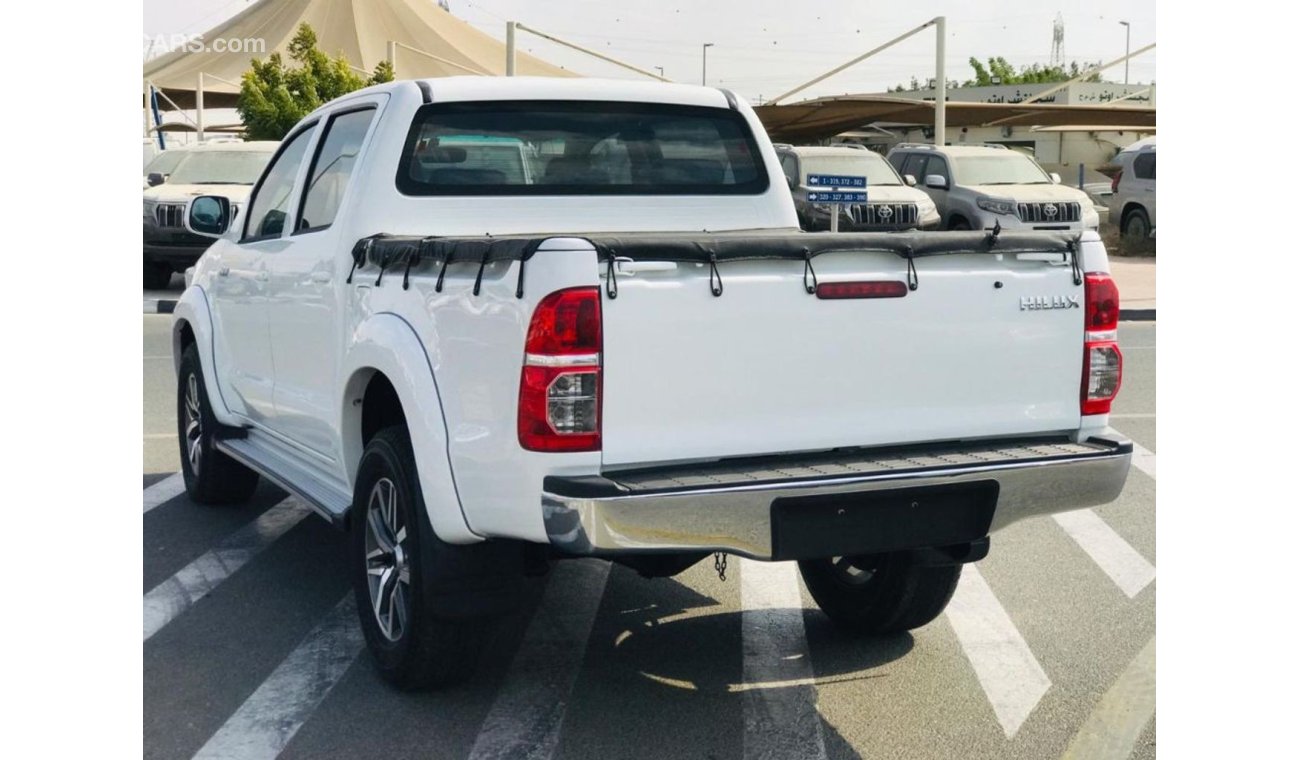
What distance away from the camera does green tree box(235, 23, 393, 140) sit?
1668 inches

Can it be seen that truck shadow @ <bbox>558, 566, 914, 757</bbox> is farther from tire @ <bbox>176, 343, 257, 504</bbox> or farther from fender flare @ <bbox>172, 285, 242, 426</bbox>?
tire @ <bbox>176, 343, 257, 504</bbox>

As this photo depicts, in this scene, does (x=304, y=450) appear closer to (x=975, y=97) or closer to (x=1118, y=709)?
(x=1118, y=709)

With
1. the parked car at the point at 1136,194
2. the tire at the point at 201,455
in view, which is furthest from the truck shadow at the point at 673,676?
the parked car at the point at 1136,194

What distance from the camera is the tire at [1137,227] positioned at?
27188 millimetres

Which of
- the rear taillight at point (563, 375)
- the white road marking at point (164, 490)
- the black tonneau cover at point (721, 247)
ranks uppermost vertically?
the black tonneau cover at point (721, 247)

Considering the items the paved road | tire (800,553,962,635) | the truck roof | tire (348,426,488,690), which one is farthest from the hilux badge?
the truck roof

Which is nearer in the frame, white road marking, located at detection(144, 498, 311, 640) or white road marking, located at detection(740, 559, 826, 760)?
white road marking, located at detection(740, 559, 826, 760)

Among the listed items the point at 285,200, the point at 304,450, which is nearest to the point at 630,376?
the point at 304,450

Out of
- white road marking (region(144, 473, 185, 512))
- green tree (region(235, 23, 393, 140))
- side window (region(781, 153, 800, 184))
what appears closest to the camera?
white road marking (region(144, 473, 185, 512))

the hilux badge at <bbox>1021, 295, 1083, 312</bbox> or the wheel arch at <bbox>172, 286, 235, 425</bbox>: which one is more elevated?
the hilux badge at <bbox>1021, 295, 1083, 312</bbox>

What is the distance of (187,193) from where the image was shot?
734 inches

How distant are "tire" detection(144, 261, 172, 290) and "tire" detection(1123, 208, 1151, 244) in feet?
54.6

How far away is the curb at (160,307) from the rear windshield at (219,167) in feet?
6.84

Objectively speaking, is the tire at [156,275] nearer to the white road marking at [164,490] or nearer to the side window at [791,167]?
the side window at [791,167]
